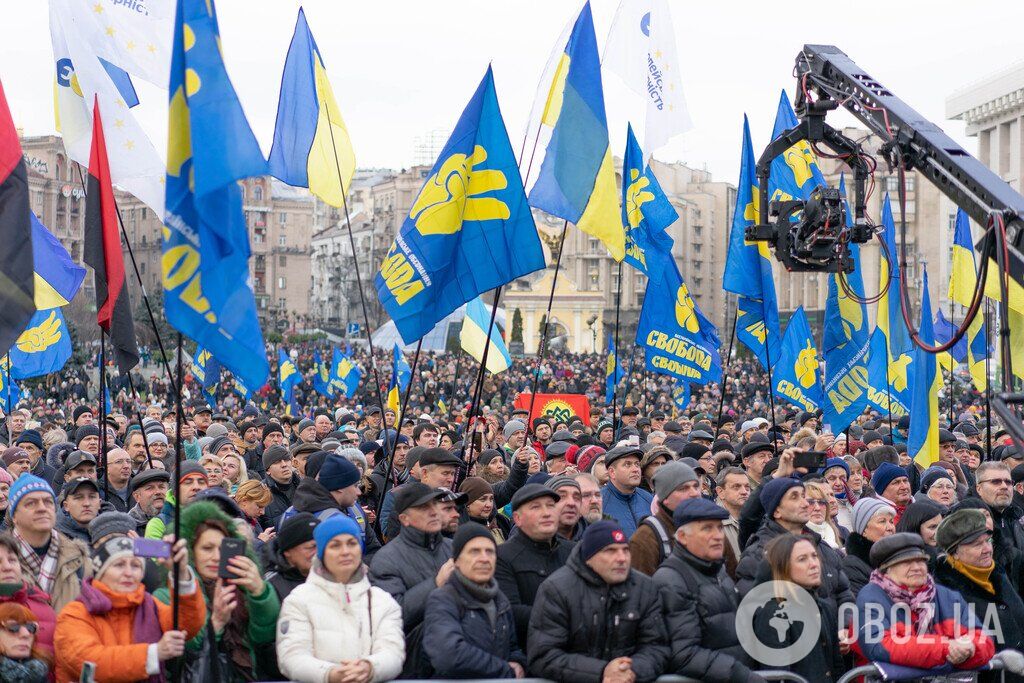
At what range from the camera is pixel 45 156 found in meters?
83.1

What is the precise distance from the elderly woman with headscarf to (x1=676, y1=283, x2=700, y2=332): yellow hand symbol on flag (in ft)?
24.6

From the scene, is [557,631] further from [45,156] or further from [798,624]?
[45,156]

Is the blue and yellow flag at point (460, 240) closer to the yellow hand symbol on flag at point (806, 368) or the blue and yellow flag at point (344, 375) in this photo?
the yellow hand symbol on flag at point (806, 368)

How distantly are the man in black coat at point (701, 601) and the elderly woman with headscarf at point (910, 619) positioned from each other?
0.65 meters

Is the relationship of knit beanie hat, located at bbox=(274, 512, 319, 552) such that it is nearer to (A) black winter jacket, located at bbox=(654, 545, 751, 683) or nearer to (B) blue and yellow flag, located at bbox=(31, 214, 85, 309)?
(A) black winter jacket, located at bbox=(654, 545, 751, 683)

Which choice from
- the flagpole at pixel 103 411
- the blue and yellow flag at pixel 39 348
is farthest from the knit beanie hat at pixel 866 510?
the blue and yellow flag at pixel 39 348

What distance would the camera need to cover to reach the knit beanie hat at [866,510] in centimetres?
755

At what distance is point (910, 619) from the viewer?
661 centimetres

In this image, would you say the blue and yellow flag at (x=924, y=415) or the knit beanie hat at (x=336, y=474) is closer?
the knit beanie hat at (x=336, y=474)

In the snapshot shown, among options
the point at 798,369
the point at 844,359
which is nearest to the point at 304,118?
the point at 844,359

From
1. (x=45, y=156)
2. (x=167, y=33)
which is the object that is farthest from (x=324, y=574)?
(x=45, y=156)

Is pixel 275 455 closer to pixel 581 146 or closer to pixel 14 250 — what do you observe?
pixel 14 250

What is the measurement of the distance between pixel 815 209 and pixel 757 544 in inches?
107

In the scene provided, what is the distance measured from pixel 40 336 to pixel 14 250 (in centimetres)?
853
